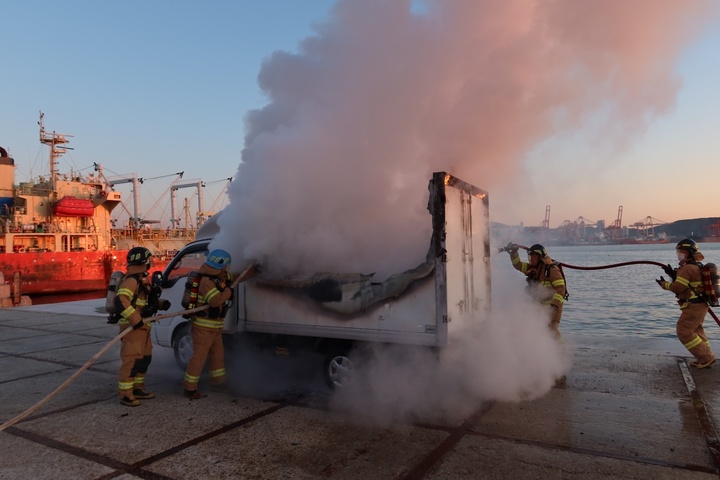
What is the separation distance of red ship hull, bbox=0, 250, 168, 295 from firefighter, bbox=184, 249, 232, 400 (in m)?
23.3

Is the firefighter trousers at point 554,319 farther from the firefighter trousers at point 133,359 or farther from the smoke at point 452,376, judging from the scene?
the firefighter trousers at point 133,359

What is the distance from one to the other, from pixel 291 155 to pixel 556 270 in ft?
13.9

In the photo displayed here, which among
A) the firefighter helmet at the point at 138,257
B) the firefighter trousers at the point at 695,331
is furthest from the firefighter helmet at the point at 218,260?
the firefighter trousers at the point at 695,331

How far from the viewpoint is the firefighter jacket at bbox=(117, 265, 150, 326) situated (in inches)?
212

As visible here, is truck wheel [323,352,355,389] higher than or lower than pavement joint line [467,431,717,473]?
higher

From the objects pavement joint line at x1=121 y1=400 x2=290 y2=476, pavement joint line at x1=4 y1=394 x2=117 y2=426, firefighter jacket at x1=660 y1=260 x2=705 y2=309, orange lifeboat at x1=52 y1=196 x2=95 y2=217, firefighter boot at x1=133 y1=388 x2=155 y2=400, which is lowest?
pavement joint line at x1=4 y1=394 x2=117 y2=426

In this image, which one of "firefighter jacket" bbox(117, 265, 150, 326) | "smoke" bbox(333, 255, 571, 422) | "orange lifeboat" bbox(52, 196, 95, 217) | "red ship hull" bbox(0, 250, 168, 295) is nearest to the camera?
"smoke" bbox(333, 255, 571, 422)

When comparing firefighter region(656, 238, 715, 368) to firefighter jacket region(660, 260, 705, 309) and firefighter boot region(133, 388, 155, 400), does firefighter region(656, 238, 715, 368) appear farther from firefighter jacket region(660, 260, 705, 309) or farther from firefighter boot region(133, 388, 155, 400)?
firefighter boot region(133, 388, 155, 400)

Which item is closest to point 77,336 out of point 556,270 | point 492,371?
point 492,371

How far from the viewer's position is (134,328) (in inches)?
217

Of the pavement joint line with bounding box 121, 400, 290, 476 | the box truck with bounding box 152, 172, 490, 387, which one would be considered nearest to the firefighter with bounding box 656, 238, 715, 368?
the box truck with bounding box 152, 172, 490, 387

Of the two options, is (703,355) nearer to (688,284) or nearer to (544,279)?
(688,284)

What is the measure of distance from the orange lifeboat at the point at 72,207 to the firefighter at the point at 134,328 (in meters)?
28.3

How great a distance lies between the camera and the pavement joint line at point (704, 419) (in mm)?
3824
